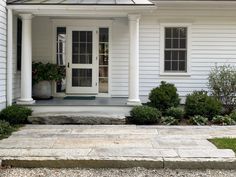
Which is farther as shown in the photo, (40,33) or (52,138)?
(40,33)

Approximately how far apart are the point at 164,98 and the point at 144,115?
116 cm

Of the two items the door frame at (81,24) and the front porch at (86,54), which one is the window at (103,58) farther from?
the door frame at (81,24)

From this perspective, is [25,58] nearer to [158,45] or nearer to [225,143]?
[158,45]

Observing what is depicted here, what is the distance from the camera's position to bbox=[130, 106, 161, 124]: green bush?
34.7ft

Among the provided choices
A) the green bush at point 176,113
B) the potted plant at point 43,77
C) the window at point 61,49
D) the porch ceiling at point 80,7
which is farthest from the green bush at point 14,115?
the green bush at point 176,113

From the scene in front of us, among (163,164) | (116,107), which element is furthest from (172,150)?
(116,107)

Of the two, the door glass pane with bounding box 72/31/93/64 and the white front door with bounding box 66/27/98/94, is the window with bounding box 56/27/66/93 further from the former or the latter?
the door glass pane with bounding box 72/31/93/64

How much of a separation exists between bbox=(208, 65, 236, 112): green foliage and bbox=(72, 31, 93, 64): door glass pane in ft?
14.1

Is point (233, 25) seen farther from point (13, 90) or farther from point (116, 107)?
point (13, 90)

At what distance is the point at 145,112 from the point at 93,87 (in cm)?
353

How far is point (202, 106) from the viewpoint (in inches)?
441

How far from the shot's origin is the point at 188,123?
10953 mm

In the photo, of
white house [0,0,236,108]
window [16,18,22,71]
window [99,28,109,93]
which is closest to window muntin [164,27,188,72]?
white house [0,0,236,108]

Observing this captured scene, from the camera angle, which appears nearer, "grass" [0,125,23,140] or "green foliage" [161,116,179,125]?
"grass" [0,125,23,140]
